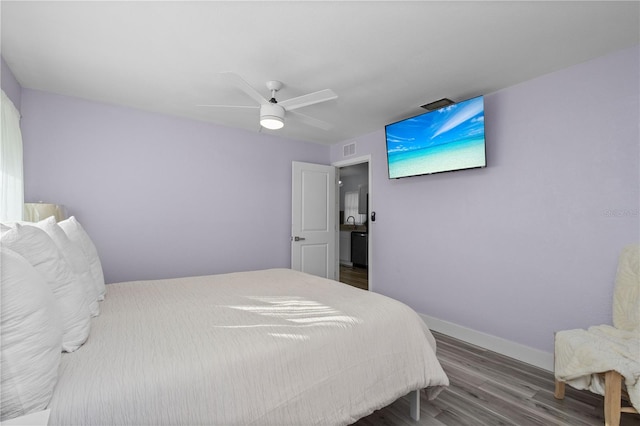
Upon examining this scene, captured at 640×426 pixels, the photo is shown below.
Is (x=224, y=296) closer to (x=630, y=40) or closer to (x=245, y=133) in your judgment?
(x=245, y=133)

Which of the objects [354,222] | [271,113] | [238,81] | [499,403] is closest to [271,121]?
[271,113]

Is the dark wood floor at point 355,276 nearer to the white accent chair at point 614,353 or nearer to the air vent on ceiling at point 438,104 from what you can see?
the air vent on ceiling at point 438,104

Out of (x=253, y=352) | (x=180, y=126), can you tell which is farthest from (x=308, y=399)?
(x=180, y=126)

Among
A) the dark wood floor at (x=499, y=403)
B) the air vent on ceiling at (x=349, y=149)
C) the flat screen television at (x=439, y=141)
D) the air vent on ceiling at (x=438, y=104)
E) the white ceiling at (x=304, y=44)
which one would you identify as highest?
the white ceiling at (x=304, y=44)

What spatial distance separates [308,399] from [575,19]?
261 centimetres

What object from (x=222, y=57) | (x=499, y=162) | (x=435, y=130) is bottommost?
(x=499, y=162)

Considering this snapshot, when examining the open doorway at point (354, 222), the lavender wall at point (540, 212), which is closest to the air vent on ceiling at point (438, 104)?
the lavender wall at point (540, 212)

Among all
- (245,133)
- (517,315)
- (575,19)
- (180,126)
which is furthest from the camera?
(245,133)

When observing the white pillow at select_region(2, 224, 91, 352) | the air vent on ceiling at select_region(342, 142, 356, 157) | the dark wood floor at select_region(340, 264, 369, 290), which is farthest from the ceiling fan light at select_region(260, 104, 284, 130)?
the dark wood floor at select_region(340, 264, 369, 290)

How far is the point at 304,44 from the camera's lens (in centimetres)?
200

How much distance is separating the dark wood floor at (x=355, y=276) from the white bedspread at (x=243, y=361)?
341 centimetres

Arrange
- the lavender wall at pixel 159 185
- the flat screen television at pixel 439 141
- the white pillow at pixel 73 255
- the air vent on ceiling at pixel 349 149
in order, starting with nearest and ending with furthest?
the white pillow at pixel 73 255, the flat screen television at pixel 439 141, the lavender wall at pixel 159 185, the air vent on ceiling at pixel 349 149

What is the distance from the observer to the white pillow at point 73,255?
4.73 ft

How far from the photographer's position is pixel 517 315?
2629mm
